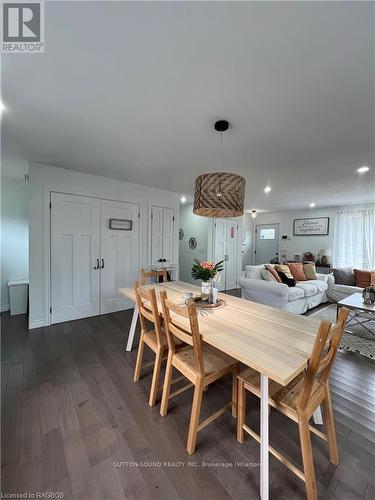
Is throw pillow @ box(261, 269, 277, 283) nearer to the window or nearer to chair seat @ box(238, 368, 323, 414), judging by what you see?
chair seat @ box(238, 368, 323, 414)

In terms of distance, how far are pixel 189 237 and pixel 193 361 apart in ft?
16.1

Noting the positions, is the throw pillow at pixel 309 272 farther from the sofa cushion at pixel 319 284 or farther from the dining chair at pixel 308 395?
the dining chair at pixel 308 395

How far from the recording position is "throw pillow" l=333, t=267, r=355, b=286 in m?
4.73

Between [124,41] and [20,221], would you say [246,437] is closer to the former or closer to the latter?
[124,41]

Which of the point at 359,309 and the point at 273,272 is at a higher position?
the point at 273,272

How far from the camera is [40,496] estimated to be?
1.11m

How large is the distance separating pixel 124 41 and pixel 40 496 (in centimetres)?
250

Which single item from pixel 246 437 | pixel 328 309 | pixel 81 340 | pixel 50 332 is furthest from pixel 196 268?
pixel 328 309

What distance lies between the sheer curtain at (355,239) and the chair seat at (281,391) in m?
5.72

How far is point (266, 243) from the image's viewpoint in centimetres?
767

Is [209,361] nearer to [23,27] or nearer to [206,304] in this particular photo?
[206,304]

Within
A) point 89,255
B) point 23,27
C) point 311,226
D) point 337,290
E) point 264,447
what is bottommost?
point 264,447

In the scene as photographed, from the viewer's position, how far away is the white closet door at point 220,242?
5.70m

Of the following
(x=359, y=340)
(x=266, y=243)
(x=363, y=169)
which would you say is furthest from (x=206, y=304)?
(x=266, y=243)
